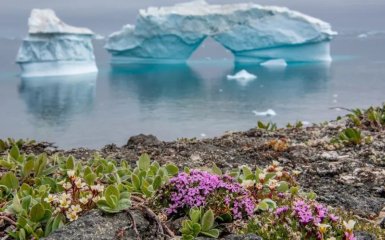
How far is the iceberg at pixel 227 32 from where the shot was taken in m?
62.6

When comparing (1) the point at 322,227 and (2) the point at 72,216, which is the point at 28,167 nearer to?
(2) the point at 72,216

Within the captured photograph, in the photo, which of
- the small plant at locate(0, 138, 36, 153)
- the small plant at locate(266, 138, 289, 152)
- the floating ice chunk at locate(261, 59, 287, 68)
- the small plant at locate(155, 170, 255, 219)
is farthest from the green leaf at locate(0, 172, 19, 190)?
the floating ice chunk at locate(261, 59, 287, 68)

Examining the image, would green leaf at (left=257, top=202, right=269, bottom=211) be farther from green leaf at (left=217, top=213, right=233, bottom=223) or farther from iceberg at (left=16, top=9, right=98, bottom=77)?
iceberg at (left=16, top=9, right=98, bottom=77)

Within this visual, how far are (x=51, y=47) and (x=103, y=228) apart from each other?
54.3 meters

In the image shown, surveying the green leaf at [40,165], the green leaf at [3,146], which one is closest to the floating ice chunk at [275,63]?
the green leaf at [3,146]

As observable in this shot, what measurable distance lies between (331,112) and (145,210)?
43.6 m

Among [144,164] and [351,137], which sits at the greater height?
[144,164]

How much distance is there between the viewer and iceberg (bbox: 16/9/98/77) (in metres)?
53.8

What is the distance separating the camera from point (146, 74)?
8144 cm

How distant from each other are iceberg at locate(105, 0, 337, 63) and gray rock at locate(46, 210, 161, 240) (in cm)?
5861

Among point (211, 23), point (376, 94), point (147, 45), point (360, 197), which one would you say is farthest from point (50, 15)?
point (360, 197)

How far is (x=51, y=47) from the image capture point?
54.8 metres

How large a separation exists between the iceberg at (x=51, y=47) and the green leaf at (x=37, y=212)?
52.0 m

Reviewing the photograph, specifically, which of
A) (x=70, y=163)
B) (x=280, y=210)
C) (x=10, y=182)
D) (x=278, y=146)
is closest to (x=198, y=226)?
(x=280, y=210)
